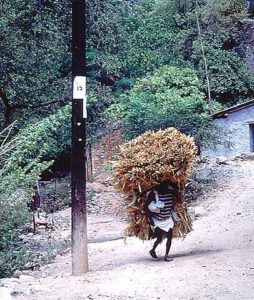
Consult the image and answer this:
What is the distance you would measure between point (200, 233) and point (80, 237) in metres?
4.26

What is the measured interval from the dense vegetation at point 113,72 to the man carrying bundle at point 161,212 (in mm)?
2548

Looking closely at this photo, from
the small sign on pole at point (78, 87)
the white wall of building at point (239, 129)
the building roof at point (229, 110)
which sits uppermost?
the building roof at point (229, 110)

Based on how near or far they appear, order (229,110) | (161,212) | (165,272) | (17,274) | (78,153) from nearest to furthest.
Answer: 1. (165,272)
2. (78,153)
3. (161,212)
4. (17,274)
5. (229,110)

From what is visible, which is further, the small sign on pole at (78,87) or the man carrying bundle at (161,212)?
the man carrying bundle at (161,212)

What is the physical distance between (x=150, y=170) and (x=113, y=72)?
12.7 meters

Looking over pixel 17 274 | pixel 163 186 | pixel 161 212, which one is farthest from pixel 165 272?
pixel 17 274

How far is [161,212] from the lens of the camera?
9227 millimetres

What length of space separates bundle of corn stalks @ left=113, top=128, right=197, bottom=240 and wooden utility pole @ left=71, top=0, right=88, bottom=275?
2.39ft

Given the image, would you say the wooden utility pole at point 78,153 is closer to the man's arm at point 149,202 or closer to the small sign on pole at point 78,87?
the small sign on pole at point 78,87

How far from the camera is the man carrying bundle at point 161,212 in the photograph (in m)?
9.19

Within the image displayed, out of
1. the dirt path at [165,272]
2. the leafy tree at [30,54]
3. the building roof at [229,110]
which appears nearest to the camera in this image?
the dirt path at [165,272]

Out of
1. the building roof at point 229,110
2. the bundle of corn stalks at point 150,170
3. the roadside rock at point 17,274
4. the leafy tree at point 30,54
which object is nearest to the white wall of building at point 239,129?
the building roof at point 229,110

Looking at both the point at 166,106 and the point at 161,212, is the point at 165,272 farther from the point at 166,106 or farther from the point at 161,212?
the point at 166,106

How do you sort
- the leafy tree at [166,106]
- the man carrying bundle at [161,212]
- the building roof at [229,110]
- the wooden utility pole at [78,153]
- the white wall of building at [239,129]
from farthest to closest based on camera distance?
the white wall of building at [239,129]
the building roof at [229,110]
the leafy tree at [166,106]
the man carrying bundle at [161,212]
the wooden utility pole at [78,153]
